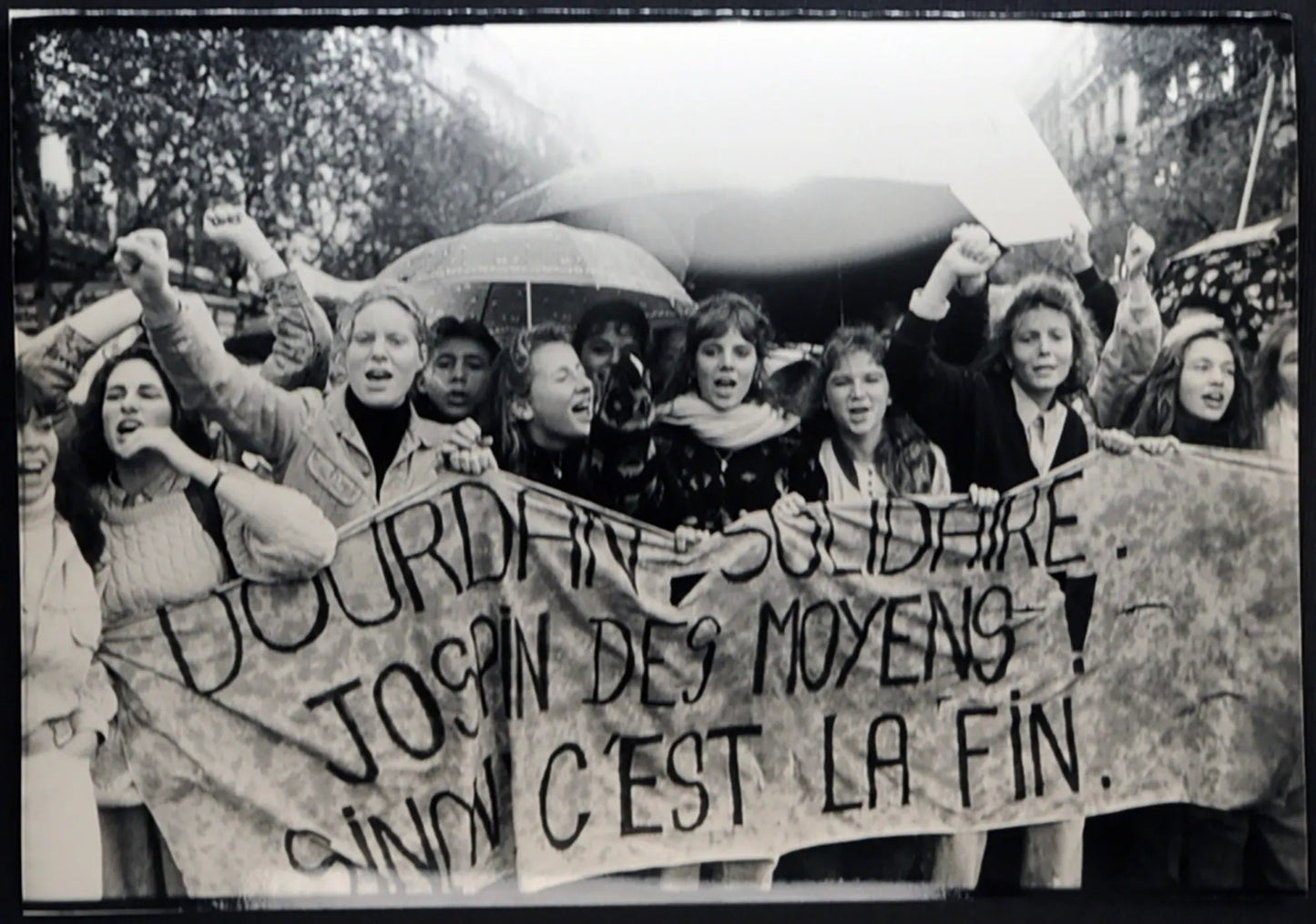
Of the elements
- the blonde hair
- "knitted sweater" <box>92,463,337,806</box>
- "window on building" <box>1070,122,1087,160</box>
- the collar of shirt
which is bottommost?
"knitted sweater" <box>92,463,337,806</box>

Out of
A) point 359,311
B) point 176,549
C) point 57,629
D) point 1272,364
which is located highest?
point 359,311

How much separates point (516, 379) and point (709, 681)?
51 cm

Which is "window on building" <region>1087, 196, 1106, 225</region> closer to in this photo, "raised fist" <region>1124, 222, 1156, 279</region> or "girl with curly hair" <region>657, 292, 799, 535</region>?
"raised fist" <region>1124, 222, 1156, 279</region>

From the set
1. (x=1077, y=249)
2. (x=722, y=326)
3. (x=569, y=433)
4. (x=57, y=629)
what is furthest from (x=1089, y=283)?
(x=57, y=629)

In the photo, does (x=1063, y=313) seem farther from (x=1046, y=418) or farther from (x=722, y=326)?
(x=722, y=326)

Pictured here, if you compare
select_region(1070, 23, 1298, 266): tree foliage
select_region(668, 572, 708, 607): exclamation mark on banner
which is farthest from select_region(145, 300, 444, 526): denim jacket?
select_region(1070, 23, 1298, 266): tree foliage

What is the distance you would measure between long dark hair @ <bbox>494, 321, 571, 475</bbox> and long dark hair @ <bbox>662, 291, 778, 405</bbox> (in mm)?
169

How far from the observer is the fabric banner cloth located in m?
1.88

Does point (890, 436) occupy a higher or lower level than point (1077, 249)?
lower

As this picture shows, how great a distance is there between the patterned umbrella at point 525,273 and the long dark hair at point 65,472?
0.49 meters

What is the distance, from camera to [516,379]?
74.2 inches

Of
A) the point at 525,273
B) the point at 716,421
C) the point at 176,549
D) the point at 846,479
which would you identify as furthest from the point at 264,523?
the point at 846,479

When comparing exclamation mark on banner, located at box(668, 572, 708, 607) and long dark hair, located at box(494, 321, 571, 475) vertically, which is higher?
long dark hair, located at box(494, 321, 571, 475)

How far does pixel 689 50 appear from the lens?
189cm
